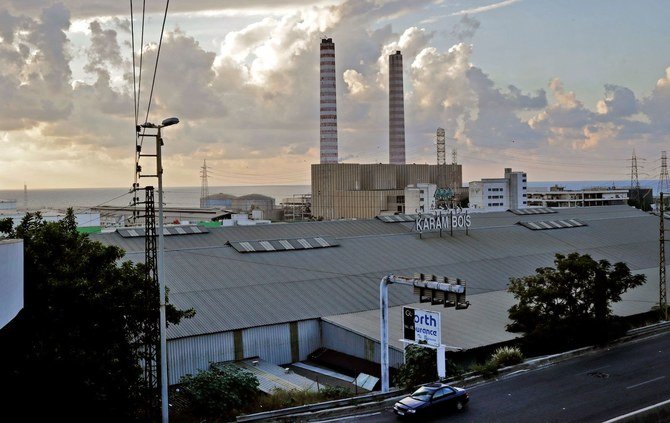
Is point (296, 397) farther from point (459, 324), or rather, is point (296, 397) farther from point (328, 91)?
point (328, 91)

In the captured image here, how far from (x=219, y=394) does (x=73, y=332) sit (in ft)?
24.6

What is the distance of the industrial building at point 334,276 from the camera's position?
4241cm

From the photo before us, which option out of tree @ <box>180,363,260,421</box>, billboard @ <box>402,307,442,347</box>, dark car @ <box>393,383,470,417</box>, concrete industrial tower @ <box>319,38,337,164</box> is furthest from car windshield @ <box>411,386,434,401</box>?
concrete industrial tower @ <box>319,38,337,164</box>

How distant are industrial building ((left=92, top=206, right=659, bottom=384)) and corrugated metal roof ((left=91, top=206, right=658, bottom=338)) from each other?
0.40 feet

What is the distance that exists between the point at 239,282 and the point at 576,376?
82.0ft

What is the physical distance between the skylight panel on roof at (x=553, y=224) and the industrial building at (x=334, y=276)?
237mm

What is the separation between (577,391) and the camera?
1297 inches

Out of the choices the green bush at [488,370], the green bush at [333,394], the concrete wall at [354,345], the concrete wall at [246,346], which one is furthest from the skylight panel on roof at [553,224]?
the green bush at [333,394]

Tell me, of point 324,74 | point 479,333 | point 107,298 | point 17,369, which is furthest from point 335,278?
point 324,74

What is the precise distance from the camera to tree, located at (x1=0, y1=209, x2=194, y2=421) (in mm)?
26875

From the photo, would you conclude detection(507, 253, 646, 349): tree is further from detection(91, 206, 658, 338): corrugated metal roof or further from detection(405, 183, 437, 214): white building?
detection(405, 183, 437, 214): white building

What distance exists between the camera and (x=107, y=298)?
96.9 ft

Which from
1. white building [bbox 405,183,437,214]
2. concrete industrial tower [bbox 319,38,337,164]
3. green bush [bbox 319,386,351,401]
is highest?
concrete industrial tower [bbox 319,38,337,164]

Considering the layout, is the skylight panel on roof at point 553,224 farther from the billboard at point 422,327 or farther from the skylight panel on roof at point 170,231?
the billboard at point 422,327
